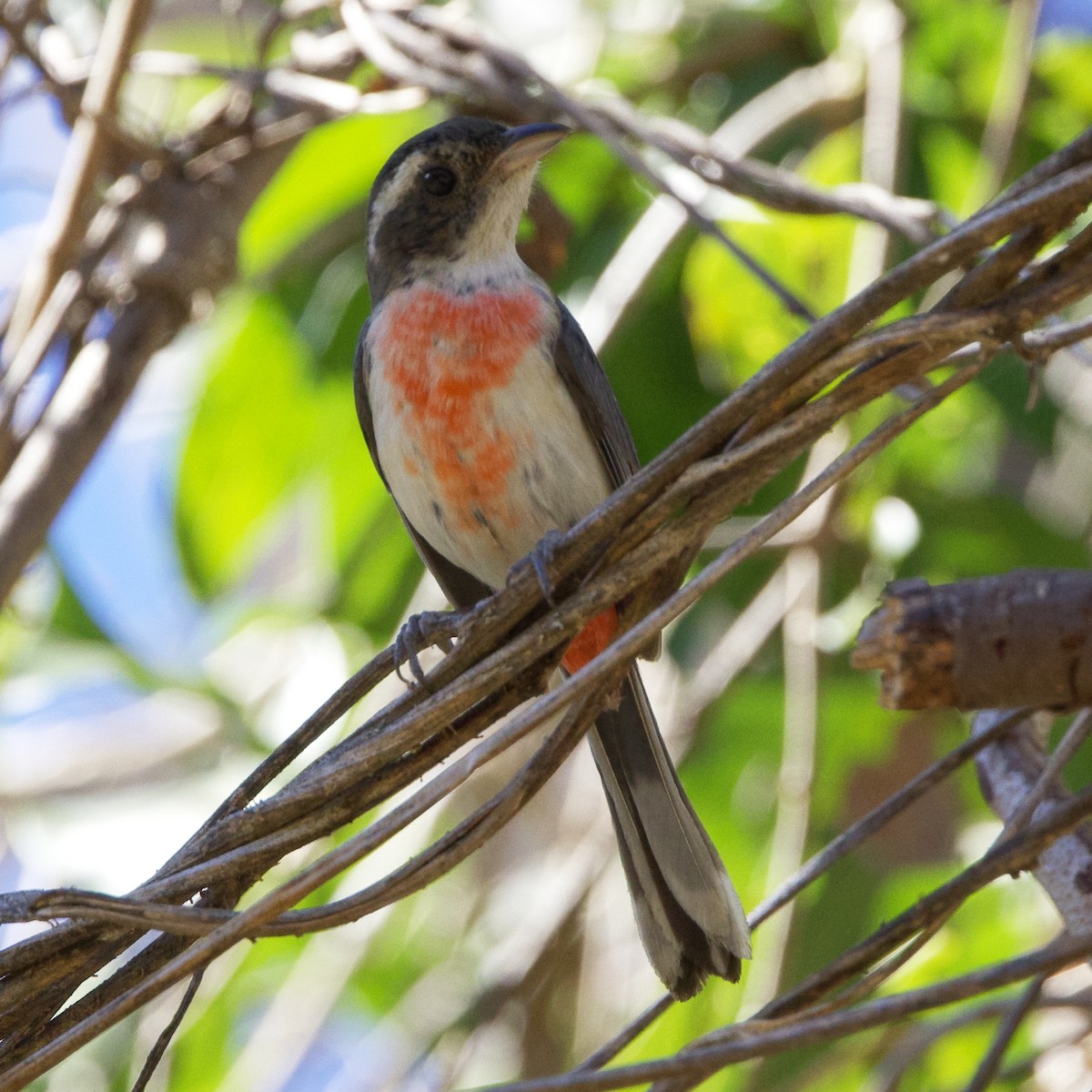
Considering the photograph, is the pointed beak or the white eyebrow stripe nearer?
the pointed beak

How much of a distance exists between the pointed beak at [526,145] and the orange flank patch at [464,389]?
487 mm

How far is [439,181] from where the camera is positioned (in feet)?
13.0

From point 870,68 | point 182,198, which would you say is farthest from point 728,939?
point 870,68

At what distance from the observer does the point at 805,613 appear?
4.43 meters

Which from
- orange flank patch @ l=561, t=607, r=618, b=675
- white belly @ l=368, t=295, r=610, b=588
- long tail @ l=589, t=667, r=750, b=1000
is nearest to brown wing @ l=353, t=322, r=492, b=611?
white belly @ l=368, t=295, r=610, b=588

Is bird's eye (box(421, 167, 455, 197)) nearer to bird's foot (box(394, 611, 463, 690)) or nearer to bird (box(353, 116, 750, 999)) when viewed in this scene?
bird (box(353, 116, 750, 999))

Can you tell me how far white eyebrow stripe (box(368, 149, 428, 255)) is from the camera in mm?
3977

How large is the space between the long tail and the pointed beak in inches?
57.9

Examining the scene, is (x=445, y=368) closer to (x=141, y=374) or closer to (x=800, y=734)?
(x=141, y=374)

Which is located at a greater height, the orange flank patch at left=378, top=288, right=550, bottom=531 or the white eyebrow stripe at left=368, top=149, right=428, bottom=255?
the white eyebrow stripe at left=368, top=149, right=428, bottom=255

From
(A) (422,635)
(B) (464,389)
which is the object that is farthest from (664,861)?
(B) (464,389)

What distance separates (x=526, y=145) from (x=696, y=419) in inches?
61.3

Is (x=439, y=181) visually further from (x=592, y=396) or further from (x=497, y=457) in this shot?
(x=497, y=457)

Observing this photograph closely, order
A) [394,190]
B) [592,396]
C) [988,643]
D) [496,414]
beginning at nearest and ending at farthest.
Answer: [988,643] < [496,414] < [592,396] < [394,190]
